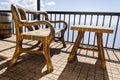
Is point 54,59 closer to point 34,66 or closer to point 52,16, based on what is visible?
point 34,66

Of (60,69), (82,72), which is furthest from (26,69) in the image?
(82,72)

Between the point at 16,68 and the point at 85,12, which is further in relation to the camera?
the point at 85,12

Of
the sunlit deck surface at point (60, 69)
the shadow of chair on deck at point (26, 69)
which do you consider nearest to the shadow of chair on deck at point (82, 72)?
the sunlit deck surface at point (60, 69)

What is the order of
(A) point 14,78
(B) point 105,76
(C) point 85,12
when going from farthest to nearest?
(C) point 85,12 → (B) point 105,76 → (A) point 14,78

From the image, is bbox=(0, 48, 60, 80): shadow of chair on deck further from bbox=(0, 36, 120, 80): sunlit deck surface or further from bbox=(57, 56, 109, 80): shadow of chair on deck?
bbox=(57, 56, 109, 80): shadow of chair on deck

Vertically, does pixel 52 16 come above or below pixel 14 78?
above

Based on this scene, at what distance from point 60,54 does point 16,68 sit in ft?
3.35

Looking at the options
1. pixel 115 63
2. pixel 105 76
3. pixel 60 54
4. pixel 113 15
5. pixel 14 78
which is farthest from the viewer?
pixel 113 15

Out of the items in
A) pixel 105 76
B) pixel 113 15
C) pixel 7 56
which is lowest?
pixel 105 76

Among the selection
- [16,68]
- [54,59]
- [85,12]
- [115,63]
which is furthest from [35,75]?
[85,12]

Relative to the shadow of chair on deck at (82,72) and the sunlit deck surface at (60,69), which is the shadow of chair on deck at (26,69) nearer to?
the sunlit deck surface at (60,69)

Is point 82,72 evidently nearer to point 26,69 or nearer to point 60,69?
point 60,69

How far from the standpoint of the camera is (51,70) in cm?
186

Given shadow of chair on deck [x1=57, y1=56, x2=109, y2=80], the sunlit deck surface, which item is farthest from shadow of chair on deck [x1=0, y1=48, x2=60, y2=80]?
shadow of chair on deck [x1=57, y1=56, x2=109, y2=80]
